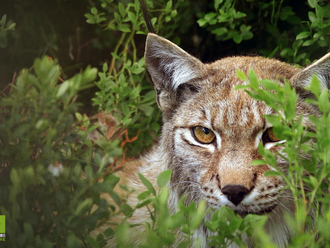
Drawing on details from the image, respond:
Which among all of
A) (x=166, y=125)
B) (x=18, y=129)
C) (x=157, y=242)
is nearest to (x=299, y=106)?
(x=166, y=125)

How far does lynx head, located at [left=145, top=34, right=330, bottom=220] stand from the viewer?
8.19 feet

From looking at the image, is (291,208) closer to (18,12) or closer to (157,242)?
(157,242)

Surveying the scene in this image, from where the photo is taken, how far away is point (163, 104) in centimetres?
326

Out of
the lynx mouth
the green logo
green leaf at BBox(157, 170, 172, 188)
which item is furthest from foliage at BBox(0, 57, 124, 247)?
the lynx mouth

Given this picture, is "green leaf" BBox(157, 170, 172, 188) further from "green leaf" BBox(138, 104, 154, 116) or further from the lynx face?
"green leaf" BBox(138, 104, 154, 116)

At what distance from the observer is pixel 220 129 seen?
9.16 ft

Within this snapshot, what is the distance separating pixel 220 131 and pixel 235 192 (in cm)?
49

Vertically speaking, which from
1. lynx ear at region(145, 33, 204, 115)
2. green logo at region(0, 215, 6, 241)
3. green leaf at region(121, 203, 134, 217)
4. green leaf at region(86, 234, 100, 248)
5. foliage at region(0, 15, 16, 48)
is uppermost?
foliage at region(0, 15, 16, 48)

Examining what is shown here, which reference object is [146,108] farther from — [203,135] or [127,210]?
[127,210]

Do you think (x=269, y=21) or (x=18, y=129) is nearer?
(x=18, y=129)

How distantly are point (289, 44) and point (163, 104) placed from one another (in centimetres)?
176

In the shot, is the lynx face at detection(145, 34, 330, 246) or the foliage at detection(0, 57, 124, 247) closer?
the foliage at detection(0, 57, 124, 247)

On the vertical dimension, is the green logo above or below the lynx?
below

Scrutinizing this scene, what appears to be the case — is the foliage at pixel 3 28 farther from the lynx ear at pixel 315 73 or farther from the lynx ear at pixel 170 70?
the lynx ear at pixel 315 73
